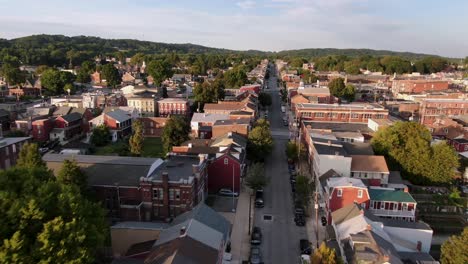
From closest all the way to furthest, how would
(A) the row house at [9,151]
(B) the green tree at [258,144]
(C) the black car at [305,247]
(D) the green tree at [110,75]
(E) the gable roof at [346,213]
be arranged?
(E) the gable roof at [346,213] < (C) the black car at [305,247] < (A) the row house at [9,151] < (B) the green tree at [258,144] < (D) the green tree at [110,75]

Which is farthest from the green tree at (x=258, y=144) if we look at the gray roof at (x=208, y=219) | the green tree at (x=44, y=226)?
the green tree at (x=44, y=226)

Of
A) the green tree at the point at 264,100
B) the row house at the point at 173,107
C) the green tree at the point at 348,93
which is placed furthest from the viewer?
the green tree at the point at 348,93

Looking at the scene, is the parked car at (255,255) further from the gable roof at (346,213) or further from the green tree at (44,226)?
the green tree at (44,226)

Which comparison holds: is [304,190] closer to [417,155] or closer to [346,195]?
[346,195]

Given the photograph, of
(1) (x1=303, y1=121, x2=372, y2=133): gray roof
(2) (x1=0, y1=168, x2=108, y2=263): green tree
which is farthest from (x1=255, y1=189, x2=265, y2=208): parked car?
(1) (x1=303, y1=121, x2=372, y2=133): gray roof

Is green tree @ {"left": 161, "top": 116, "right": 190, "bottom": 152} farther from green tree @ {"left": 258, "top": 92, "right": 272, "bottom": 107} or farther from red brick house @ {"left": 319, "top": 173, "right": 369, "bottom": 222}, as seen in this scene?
green tree @ {"left": 258, "top": 92, "right": 272, "bottom": 107}

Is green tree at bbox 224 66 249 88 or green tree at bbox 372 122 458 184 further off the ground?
green tree at bbox 224 66 249 88

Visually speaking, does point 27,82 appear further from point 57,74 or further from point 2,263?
point 2,263
